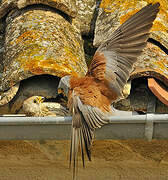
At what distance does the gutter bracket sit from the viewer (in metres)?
2.23

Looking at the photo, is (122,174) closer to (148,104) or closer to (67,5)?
(148,104)

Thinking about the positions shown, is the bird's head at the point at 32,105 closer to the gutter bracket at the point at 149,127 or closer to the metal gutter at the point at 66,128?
the metal gutter at the point at 66,128

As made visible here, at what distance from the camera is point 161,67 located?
293 cm

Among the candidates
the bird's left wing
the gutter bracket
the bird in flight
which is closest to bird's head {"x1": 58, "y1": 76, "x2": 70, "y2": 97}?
the bird in flight

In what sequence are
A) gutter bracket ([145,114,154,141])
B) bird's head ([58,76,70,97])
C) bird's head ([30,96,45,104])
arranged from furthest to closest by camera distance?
1. bird's head ([30,96,45,104])
2. bird's head ([58,76,70,97])
3. gutter bracket ([145,114,154,141])

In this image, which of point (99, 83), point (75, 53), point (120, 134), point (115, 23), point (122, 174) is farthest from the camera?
point (115, 23)

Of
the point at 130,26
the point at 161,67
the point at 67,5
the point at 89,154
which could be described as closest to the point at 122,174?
the point at 89,154

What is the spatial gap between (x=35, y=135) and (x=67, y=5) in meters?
1.67

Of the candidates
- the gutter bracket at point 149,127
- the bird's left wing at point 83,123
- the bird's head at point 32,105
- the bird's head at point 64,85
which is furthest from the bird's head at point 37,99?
the gutter bracket at point 149,127

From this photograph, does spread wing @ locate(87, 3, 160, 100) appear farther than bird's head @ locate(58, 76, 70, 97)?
Yes

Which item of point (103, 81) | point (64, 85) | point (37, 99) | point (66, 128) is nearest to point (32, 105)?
point (37, 99)

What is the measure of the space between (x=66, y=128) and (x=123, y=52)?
0.90m

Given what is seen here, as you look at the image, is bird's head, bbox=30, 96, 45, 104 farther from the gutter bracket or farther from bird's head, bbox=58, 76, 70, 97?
the gutter bracket

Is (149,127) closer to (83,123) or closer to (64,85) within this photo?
(83,123)
